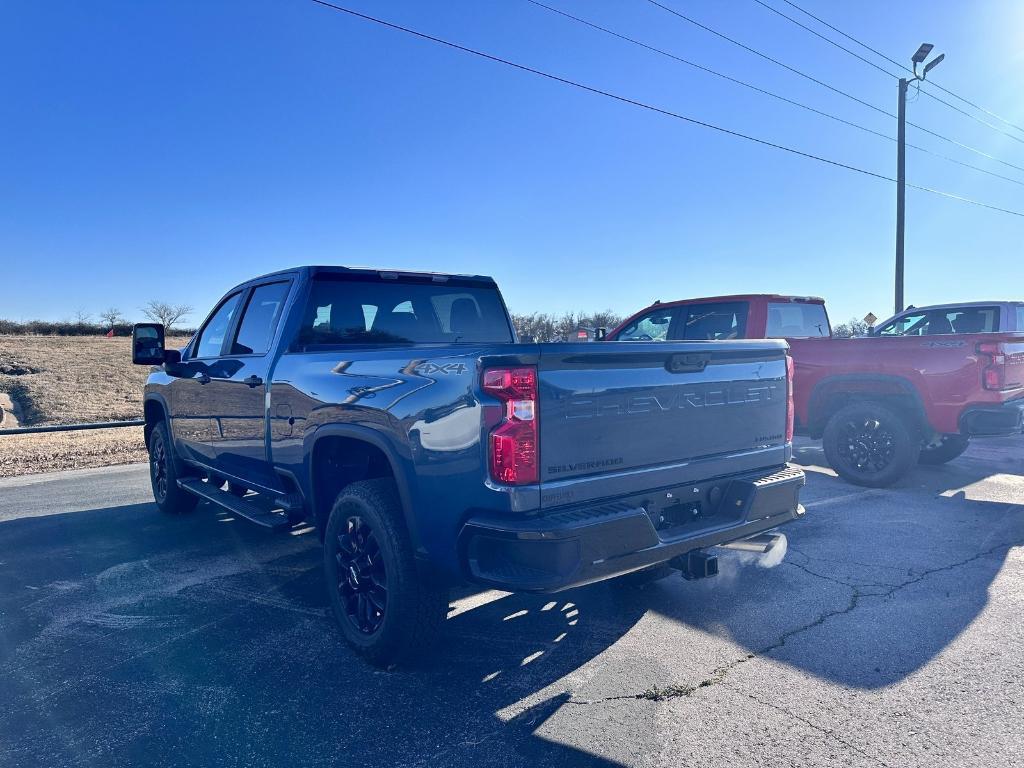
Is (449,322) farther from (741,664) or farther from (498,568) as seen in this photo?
(741,664)

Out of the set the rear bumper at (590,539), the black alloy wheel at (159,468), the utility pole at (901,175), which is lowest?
the black alloy wheel at (159,468)

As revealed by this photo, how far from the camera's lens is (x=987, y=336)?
6.28 meters

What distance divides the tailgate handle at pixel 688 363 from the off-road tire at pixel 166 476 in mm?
4797

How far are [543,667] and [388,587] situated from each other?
2.78 ft

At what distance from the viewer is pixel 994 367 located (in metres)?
6.28

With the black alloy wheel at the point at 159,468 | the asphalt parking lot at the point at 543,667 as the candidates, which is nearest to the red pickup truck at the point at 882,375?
the asphalt parking lot at the point at 543,667

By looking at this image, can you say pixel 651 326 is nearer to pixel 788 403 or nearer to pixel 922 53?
pixel 788 403

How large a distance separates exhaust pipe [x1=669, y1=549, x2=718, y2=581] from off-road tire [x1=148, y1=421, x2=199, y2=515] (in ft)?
15.5

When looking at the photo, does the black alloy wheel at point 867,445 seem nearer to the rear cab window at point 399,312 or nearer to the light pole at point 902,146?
the rear cab window at point 399,312

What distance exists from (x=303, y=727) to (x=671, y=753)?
148 centimetres

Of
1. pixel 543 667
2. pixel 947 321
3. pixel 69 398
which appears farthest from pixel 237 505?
pixel 69 398

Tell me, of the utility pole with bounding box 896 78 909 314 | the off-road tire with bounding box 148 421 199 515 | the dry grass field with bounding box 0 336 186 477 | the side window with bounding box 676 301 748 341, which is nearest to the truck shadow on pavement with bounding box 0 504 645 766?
the off-road tire with bounding box 148 421 199 515

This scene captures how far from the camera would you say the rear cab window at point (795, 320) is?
8.20 m

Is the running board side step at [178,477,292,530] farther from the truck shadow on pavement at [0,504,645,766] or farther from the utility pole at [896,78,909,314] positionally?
the utility pole at [896,78,909,314]
